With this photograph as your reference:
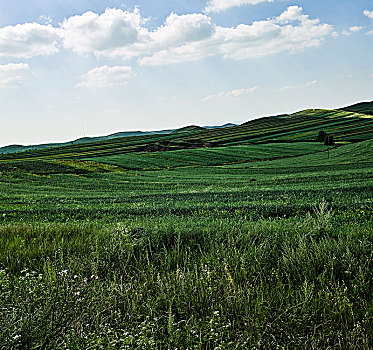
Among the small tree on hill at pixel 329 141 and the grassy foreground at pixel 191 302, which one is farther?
the small tree on hill at pixel 329 141

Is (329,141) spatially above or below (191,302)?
below

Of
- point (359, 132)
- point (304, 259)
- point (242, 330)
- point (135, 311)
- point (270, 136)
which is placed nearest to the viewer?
point (242, 330)

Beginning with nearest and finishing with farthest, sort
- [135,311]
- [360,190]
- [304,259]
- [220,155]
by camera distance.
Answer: [135,311] → [304,259] → [360,190] → [220,155]

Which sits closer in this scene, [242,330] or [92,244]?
[242,330]

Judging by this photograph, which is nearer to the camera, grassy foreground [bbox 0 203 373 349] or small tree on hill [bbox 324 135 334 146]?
grassy foreground [bbox 0 203 373 349]

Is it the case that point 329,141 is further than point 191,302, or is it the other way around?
point 329,141

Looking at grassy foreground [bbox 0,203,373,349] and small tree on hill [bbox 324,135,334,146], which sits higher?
grassy foreground [bbox 0,203,373,349]

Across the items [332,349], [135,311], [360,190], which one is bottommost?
[360,190]

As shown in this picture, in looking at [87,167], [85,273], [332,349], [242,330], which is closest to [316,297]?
[332,349]

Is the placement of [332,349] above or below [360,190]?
above

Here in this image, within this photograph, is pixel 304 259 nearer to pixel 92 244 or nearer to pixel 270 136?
pixel 92 244

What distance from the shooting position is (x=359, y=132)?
312 ft

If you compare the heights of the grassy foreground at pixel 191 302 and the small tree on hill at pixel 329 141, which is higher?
the grassy foreground at pixel 191 302

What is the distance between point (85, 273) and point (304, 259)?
2.96m
